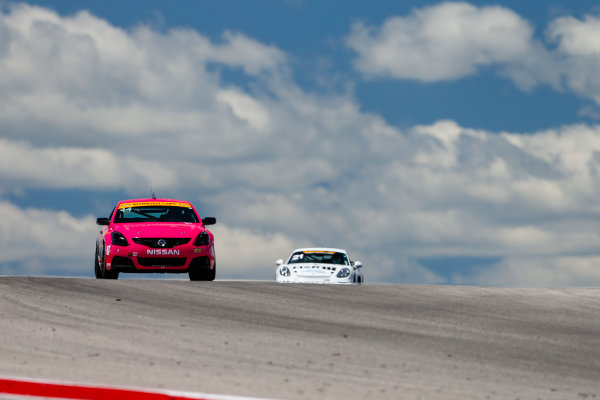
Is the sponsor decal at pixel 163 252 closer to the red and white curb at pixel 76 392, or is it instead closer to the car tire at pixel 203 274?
the car tire at pixel 203 274

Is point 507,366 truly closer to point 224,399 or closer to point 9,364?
point 224,399

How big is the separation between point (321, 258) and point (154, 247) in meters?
5.58

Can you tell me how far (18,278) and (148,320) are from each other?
243 inches

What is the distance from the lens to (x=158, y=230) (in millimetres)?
20688

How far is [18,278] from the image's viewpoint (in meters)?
20.1

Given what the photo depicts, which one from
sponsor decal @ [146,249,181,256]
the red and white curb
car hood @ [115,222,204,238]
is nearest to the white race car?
car hood @ [115,222,204,238]

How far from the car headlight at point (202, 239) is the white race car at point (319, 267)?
148 inches

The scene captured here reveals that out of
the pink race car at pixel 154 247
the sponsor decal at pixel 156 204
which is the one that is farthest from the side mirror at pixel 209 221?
the sponsor decal at pixel 156 204

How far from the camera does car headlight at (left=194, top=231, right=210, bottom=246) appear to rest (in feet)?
67.8

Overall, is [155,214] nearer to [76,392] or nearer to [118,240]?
[118,240]

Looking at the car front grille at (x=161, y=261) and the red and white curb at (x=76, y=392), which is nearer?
the red and white curb at (x=76, y=392)

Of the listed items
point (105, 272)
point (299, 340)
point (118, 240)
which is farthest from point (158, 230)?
point (299, 340)

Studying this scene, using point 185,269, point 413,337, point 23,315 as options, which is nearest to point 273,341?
point 413,337

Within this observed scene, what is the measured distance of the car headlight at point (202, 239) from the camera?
67.8 ft
